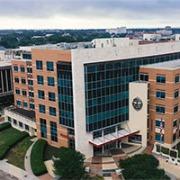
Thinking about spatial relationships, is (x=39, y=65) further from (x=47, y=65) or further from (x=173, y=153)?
(x=173, y=153)

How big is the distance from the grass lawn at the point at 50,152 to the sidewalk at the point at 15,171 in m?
4.96

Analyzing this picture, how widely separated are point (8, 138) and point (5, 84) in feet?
87.5

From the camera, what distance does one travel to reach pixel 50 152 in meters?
56.2

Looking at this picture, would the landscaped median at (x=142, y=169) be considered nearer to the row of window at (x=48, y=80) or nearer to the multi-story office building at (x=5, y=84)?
the row of window at (x=48, y=80)

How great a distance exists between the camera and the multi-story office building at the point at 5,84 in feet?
281

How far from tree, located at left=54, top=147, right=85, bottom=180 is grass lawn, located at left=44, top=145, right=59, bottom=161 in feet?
28.4

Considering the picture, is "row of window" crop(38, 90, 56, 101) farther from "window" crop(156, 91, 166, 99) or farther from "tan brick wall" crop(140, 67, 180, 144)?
"window" crop(156, 91, 166, 99)

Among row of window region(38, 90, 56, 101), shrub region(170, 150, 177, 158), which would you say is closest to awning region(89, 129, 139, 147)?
shrub region(170, 150, 177, 158)

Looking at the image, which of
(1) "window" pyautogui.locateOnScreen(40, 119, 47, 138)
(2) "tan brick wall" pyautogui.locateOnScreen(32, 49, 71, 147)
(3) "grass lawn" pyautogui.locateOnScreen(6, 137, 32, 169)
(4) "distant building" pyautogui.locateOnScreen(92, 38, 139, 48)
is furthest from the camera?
(4) "distant building" pyautogui.locateOnScreen(92, 38, 139, 48)

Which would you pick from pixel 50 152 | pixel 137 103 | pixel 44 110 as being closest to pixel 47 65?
pixel 44 110

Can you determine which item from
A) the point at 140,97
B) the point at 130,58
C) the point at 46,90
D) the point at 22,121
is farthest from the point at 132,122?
the point at 22,121

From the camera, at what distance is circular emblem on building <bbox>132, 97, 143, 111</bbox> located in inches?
2247

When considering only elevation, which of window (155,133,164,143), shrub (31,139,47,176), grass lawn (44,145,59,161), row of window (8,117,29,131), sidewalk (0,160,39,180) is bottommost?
sidewalk (0,160,39,180)

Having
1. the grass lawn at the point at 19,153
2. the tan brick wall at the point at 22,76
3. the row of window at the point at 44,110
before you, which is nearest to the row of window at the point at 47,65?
the row of window at the point at 44,110
